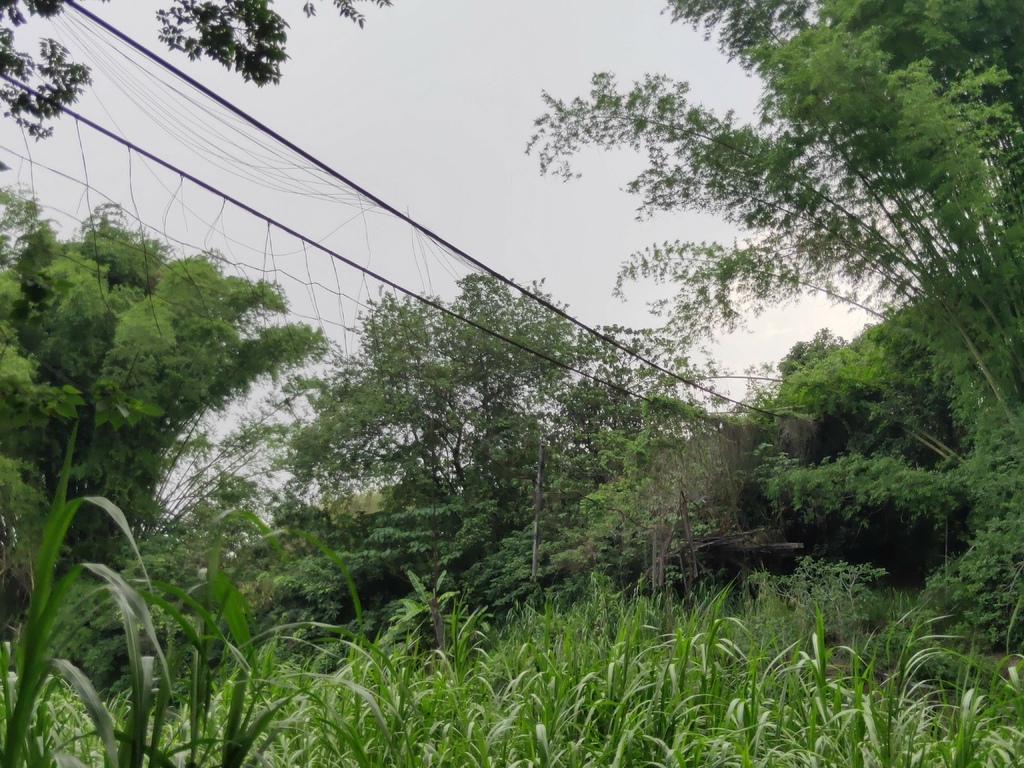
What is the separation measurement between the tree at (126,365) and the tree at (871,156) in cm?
442

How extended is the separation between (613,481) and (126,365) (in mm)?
5716

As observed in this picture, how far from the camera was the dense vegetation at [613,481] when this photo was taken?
2.09 metres

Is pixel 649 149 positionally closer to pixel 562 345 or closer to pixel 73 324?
pixel 562 345

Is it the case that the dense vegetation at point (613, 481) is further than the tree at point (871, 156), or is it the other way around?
the tree at point (871, 156)

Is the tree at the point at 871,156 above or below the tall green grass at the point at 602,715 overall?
above

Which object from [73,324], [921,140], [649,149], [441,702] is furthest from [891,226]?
[73,324]

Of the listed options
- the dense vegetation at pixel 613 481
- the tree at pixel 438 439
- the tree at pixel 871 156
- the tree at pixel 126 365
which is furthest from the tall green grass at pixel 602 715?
the tree at pixel 126 365

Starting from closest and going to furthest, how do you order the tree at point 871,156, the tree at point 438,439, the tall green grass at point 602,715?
1. the tall green grass at point 602,715
2. the tree at point 871,156
3. the tree at point 438,439

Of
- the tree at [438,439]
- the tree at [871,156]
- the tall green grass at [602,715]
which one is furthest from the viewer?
the tree at [438,439]

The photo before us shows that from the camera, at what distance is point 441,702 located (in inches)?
96.3

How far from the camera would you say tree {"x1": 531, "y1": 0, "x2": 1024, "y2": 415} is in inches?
202

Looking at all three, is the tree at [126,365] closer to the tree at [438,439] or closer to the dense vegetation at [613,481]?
the dense vegetation at [613,481]

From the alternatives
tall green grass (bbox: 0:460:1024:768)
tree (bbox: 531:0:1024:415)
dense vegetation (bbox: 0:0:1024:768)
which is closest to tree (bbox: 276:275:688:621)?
dense vegetation (bbox: 0:0:1024:768)

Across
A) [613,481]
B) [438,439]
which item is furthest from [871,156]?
[438,439]
